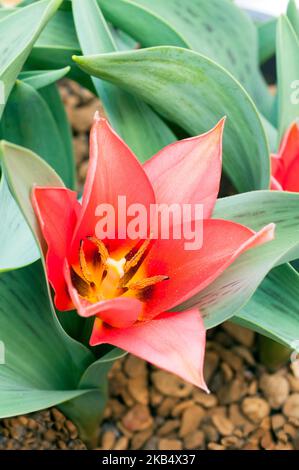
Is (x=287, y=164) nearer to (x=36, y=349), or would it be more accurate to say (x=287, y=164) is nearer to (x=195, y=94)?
(x=195, y=94)

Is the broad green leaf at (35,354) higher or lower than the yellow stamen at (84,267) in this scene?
lower

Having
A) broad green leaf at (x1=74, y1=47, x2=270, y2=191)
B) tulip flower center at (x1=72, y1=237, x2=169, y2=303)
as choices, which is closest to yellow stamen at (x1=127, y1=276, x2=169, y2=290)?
tulip flower center at (x1=72, y1=237, x2=169, y2=303)

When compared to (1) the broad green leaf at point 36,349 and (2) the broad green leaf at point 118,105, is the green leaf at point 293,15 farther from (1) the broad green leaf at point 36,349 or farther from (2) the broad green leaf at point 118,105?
(1) the broad green leaf at point 36,349

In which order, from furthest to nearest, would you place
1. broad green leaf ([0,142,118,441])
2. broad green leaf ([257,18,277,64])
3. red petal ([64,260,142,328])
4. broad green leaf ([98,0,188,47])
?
broad green leaf ([257,18,277,64]), broad green leaf ([98,0,188,47]), broad green leaf ([0,142,118,441]), red petal ([64,260,142,328])

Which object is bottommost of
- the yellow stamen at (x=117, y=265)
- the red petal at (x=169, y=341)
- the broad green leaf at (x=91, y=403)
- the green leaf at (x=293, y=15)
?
the broad green leaf at (x=91, y=403)

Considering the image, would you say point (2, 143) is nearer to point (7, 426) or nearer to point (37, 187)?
point (37, 187)

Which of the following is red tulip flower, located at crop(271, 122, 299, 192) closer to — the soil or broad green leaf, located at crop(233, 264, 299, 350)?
broad green leaf, located at crop(233, 264, 299, 350)

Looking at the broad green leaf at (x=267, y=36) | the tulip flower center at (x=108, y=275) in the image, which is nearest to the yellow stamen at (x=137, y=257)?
the tulip flower center at (x=108, y=275)
